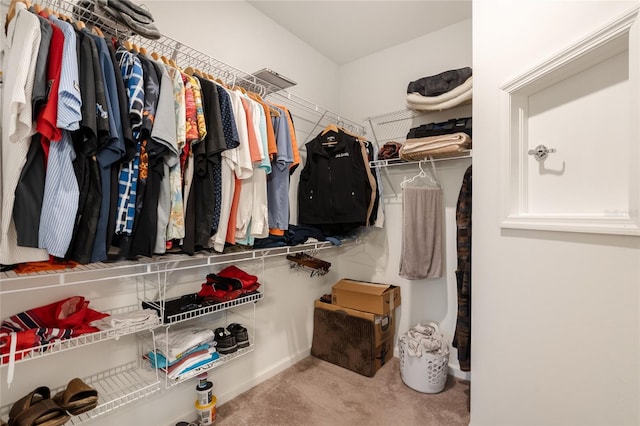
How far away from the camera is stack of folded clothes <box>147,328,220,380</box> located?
1.38m

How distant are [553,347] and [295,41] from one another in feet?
8.56

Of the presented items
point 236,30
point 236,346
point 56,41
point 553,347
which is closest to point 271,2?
point 236,30

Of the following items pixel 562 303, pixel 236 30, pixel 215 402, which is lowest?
pixel 215 402

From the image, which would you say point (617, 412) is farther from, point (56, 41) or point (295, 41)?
point (295, 41)

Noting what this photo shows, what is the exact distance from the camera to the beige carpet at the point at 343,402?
168cm

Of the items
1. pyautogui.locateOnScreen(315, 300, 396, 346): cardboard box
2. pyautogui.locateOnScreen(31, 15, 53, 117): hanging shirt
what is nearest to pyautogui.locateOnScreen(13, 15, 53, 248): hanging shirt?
→ pyautogui.locateOnScreen(31, 15, 53, 117): hanging shirt

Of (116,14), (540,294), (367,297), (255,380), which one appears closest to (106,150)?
(116,14)

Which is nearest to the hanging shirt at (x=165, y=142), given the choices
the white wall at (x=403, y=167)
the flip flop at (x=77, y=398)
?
the flip flop at (x=77, y=398)

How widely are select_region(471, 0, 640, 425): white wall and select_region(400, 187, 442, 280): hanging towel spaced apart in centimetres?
73

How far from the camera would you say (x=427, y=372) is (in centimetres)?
190

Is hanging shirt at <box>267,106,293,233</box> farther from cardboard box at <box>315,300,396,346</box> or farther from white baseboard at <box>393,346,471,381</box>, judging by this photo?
white baseboard at <box>393,346,471,381</box>

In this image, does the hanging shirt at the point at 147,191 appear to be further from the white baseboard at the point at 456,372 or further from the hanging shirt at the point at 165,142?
the white baseboard at the point at 456,372

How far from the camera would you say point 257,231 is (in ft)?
4.95

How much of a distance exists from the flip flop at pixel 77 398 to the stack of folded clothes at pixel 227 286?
1.87ft
